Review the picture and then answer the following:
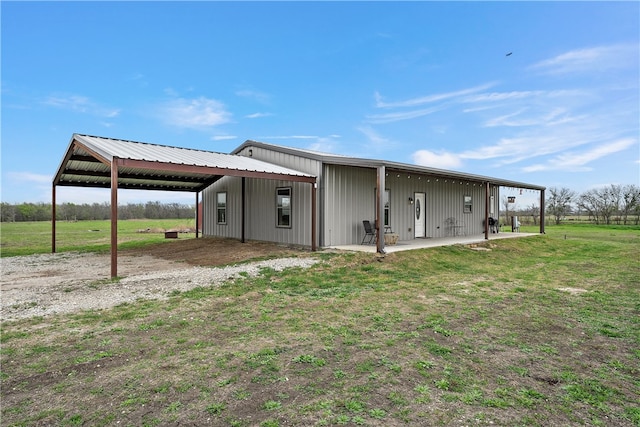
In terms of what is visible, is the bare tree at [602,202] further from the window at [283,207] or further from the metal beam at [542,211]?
the window at [283,207]

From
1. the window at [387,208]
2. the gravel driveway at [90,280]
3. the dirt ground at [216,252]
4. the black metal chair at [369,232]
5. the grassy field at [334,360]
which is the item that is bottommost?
the grassy field at [334,360]

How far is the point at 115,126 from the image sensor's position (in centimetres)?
2362

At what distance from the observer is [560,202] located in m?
29.8

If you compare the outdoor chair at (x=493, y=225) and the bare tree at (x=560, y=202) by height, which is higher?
the bare tree at (x=560, y=202)

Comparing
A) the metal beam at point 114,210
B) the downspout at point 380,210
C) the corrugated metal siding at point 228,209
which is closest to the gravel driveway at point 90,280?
the metal beam at point 114,210

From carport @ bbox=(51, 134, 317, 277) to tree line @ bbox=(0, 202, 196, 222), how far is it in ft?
73.6

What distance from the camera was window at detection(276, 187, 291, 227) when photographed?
11.8 m

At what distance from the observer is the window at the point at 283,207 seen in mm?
11789

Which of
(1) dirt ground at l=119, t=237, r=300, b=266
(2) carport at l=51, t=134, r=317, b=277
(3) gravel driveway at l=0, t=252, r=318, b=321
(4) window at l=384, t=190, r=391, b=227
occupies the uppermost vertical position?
(2) carport at l=51, t=134, r=317, b=277

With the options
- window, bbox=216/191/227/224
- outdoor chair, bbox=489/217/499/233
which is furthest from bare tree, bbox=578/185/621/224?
window, bbox=216/191/227/224

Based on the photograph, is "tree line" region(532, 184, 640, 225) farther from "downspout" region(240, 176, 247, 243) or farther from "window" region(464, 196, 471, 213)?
"downspout" region(240, 176, 247, 243)

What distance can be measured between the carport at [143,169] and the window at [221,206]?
2.49 ft

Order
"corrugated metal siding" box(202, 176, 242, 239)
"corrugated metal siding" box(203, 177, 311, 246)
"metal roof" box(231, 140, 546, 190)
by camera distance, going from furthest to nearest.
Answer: "corrugated metal siding" box(202, 176, 242, 239) < "corrugated metal siding" box(203, 177, 311, 246) < "metal roof" box(231, 140, 546, 190)

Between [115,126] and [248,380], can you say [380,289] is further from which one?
[115,126]
